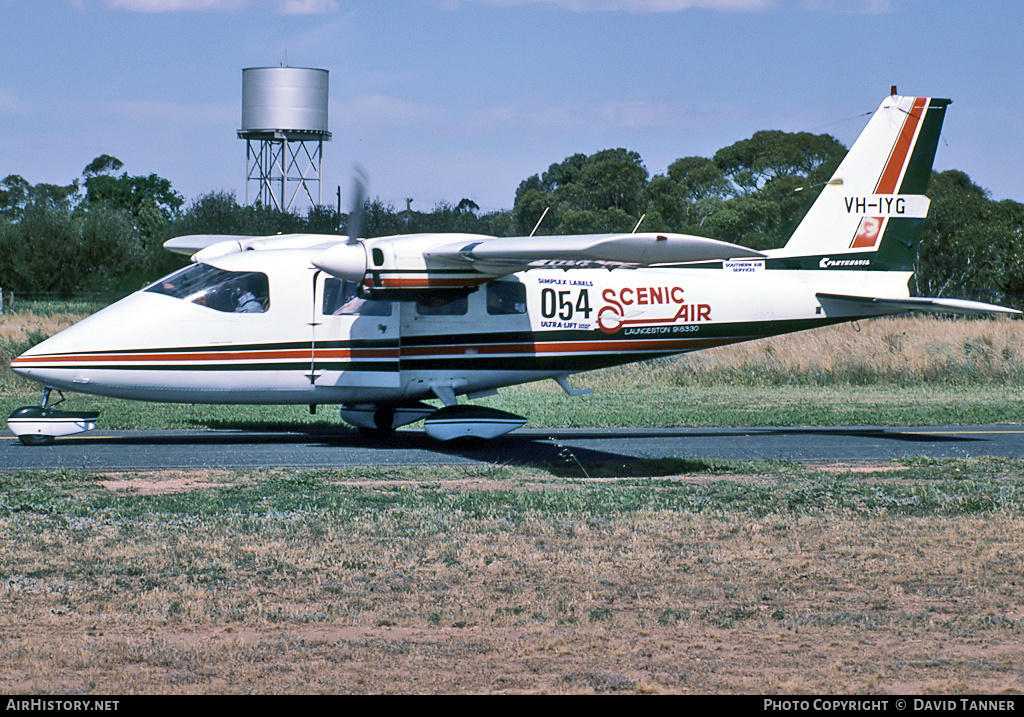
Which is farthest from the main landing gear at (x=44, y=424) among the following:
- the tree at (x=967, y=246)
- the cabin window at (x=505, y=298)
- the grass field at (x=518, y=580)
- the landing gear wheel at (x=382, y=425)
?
the tree at (x=967, y=246)

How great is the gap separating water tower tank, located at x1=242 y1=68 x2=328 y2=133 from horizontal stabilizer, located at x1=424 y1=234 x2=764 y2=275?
41.5 metres

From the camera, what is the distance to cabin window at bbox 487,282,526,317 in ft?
51.9

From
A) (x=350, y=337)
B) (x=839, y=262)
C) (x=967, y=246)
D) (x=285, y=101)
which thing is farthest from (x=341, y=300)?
(x=967, y=246)

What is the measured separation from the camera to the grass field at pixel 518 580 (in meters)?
5.96

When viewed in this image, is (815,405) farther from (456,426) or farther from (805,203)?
(805,203)

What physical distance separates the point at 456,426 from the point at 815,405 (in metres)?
8.74

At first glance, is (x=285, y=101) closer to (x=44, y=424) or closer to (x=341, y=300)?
(x=341, y=300)

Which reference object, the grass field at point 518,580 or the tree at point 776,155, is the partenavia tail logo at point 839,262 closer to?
the grass field at point 518,580

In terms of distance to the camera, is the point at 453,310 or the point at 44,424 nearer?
the point at 44,424

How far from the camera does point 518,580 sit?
26.3 ft

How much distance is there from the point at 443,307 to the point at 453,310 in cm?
15

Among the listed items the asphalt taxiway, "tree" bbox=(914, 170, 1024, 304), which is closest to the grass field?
the asphalt taxiway

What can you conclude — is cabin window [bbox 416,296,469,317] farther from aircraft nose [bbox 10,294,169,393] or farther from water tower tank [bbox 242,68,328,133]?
water tower tank [bbox 242,68,328,133]
